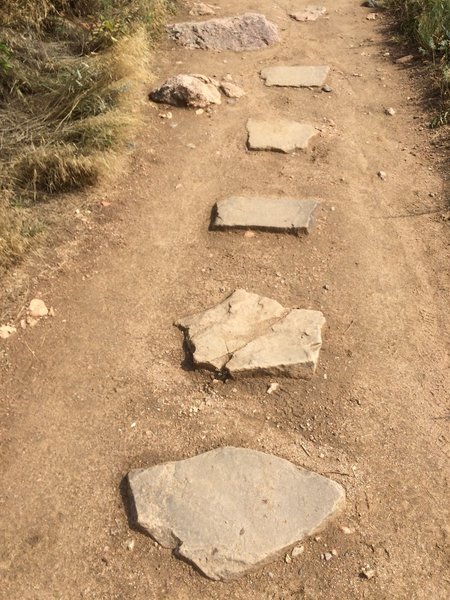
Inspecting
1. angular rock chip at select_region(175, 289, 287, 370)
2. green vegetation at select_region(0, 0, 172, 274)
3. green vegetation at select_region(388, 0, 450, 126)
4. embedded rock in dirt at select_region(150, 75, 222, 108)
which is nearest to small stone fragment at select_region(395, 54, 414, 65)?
green vegetation at select_region(388, 0, 450, 126)

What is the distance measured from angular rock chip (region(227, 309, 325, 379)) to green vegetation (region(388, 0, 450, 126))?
2.42m

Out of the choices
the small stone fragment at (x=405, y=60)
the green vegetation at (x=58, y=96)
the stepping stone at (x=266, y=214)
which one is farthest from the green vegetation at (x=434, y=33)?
the green vegetation at (x=58, y=96)

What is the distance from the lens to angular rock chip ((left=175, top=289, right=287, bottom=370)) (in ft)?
9.17

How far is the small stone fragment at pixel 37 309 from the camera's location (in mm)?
3086

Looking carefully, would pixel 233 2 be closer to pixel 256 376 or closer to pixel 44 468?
pixel 256 376

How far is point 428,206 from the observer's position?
375cm

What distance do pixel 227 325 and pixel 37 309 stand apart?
3.26 feet

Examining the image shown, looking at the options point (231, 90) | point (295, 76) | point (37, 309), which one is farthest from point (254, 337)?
point (295, 76)

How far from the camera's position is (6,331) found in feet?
9.84

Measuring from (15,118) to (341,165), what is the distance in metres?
2.25

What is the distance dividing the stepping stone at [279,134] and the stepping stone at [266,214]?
71 cm

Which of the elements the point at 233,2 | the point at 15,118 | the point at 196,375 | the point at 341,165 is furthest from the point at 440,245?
the point at 233,2

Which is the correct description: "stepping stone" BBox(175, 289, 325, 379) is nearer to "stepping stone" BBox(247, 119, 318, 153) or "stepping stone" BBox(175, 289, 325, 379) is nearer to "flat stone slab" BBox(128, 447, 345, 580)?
"flat stone slab" BBox(128, 447, 345, 580)

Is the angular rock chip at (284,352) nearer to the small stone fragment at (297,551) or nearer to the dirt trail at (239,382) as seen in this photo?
the dirt trail at (239,382)
